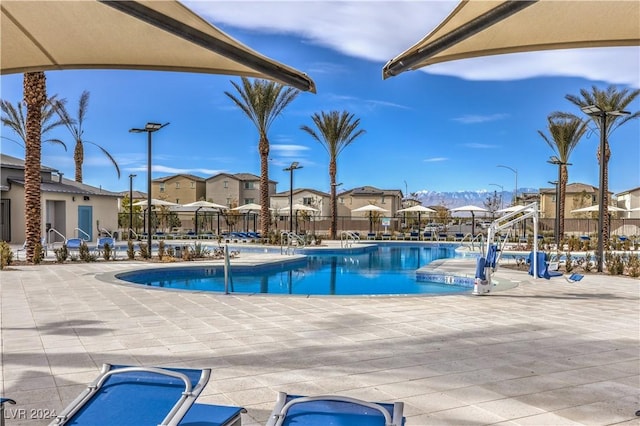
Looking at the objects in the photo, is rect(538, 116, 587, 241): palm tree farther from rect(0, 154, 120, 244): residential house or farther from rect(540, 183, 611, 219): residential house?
rect(0, 154, 120, 244): residential house

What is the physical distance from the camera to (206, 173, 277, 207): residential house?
49219 mm

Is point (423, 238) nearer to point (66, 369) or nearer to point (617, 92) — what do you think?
point (617, 92)

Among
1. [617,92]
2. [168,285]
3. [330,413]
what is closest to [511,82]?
[617,92]

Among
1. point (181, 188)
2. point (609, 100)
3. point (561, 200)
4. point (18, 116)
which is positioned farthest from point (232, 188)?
point (609, 100)

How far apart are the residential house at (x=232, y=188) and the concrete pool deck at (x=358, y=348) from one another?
134ft

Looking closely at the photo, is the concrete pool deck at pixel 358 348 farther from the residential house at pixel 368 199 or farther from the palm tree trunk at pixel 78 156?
the residential house at pixel 368 199

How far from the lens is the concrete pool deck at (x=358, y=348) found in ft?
11.7

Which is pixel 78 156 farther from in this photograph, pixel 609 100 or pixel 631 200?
pixel 631 200

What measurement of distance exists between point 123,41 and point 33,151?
1315cm

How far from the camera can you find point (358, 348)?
5004 mm

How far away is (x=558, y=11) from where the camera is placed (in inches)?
103

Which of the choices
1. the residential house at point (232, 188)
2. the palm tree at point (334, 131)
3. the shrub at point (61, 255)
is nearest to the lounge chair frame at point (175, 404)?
the shrub at point (61, 255)

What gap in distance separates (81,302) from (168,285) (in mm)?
4101

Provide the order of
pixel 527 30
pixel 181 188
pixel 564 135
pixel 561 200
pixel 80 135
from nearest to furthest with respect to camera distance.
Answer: pixel 527 30, pixel 561 200, pixel 564 135, pixel 80 135, pixel 181 188
